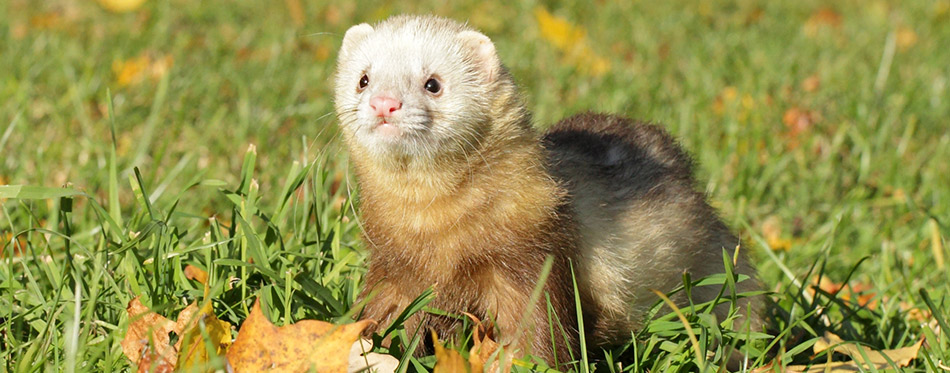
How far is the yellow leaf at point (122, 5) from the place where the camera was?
756cm

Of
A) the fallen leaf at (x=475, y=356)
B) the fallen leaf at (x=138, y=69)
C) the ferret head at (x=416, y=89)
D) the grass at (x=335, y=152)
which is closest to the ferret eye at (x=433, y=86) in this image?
the ferret head at (x=416, y=89)

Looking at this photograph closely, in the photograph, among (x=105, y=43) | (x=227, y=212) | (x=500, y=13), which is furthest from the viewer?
(x=500, y=13)

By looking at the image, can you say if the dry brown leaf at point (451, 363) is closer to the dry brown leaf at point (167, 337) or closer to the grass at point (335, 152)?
the grass at point (335, 152)

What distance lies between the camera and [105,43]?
21.9 feet

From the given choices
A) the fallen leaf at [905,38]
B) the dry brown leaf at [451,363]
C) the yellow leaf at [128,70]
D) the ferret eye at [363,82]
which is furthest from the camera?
the fallen leaf at [905,38]

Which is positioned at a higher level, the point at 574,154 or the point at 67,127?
the point at 574,154

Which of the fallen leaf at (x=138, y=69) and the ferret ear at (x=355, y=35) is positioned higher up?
the ferret ear at (x=355, y=35)

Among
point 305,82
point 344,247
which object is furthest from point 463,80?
point 305,82

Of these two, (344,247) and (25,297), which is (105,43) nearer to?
(344,247)

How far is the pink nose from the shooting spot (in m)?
2.69

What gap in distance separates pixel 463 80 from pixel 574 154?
0.60m

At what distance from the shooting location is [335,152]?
382cm

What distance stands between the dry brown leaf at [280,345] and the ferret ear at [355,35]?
3.26 feet

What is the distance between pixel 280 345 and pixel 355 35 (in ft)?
3.61
